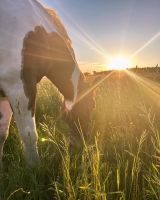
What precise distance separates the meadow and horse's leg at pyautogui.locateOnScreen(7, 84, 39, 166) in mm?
162

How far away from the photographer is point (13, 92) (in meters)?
4.11

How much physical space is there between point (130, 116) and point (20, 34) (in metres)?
2.79

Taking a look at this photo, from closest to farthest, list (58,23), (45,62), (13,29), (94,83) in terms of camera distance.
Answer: (13,29) → (45,62) → (58,23) → (94,83)

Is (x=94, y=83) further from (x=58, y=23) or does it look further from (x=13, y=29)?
(x=13, y=29)

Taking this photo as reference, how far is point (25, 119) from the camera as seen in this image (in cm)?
423

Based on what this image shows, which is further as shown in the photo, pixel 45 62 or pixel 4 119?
pixel 4 119

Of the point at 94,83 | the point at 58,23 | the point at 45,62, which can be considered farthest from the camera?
the point at 94,83

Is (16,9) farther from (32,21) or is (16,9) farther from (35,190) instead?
(35,190)

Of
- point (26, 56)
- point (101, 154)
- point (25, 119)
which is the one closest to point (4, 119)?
point (25, 119)

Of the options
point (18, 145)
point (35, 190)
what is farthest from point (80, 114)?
point (35, 190)

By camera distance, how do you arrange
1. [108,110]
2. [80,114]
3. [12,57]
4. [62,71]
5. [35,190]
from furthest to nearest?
[108,110], [80,114], [62,71], [12,57], [35,190]

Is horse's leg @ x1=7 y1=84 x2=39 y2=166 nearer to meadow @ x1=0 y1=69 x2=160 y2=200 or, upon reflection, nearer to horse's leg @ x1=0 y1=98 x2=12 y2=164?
meadow @ x1=0 y1=69 x2=160 y2=200

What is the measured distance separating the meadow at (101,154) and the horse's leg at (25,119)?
0.53 feet

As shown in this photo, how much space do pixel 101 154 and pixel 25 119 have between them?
1487mm
